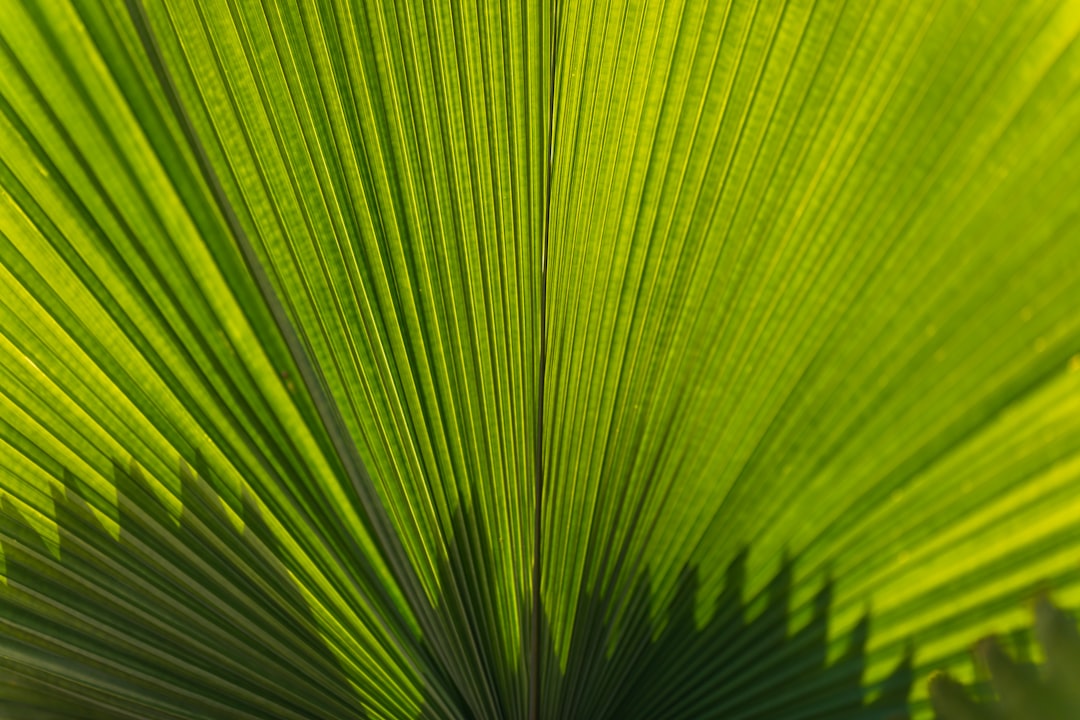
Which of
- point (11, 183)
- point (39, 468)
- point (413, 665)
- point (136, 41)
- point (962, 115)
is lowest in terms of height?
point (413, 665)

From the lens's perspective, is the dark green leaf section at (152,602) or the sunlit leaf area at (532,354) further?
the dark green leaf section at (152,602)

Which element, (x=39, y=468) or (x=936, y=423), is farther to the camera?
(x=39, y=468)

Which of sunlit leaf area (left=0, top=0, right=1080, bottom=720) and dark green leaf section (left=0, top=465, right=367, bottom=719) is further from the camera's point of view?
dark green leaf section (left=0, top=465, right=367, bottom=719)

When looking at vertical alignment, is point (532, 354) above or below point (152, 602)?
above

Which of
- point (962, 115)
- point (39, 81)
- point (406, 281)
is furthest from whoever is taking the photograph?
point (406, 281)

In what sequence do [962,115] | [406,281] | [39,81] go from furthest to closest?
[406,281]
[39,81]
[962,115]

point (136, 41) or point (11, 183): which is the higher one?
point (136, 41)

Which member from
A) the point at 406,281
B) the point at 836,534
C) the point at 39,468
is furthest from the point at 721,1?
the point at 39,468

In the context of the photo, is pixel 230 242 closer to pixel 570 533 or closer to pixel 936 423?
pixel 570 533
